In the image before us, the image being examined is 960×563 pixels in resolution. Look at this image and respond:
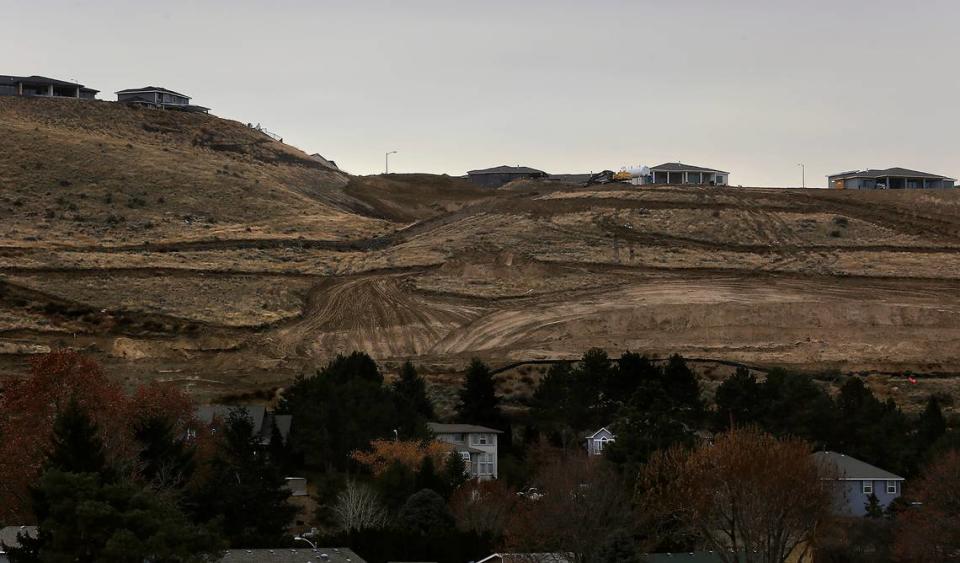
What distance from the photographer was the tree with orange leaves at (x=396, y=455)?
66188 millimetres

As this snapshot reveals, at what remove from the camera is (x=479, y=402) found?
8112cm

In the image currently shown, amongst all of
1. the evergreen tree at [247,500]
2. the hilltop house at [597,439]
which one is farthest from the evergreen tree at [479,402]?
the evergreen tree at [247,500]

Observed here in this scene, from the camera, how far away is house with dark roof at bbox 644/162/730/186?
158m

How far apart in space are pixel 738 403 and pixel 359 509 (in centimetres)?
2256

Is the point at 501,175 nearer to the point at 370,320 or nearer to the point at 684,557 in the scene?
the point at 370,320

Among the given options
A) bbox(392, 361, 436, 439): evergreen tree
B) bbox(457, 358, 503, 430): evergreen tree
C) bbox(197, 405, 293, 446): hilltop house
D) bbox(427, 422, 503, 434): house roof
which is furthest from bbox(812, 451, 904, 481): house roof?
bbox(197, 405, 293, 446): hilltop house

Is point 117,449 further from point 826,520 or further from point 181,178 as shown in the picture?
point 181,178

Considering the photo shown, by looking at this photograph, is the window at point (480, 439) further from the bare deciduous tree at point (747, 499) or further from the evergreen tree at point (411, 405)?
the bare deciduous tree at point (747, 499)

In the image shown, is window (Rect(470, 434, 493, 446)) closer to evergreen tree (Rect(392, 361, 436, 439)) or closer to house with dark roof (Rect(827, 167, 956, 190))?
evergreen tree (Rect(392, 361, 436, 439))

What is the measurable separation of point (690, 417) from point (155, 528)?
38299 mm

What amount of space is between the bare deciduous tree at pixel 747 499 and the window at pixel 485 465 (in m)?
20.8

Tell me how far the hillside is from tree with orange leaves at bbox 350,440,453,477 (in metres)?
22.7

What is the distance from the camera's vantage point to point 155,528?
40.0 metres

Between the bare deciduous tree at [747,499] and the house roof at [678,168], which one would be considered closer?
the bare deciduous tree at [747,499]
